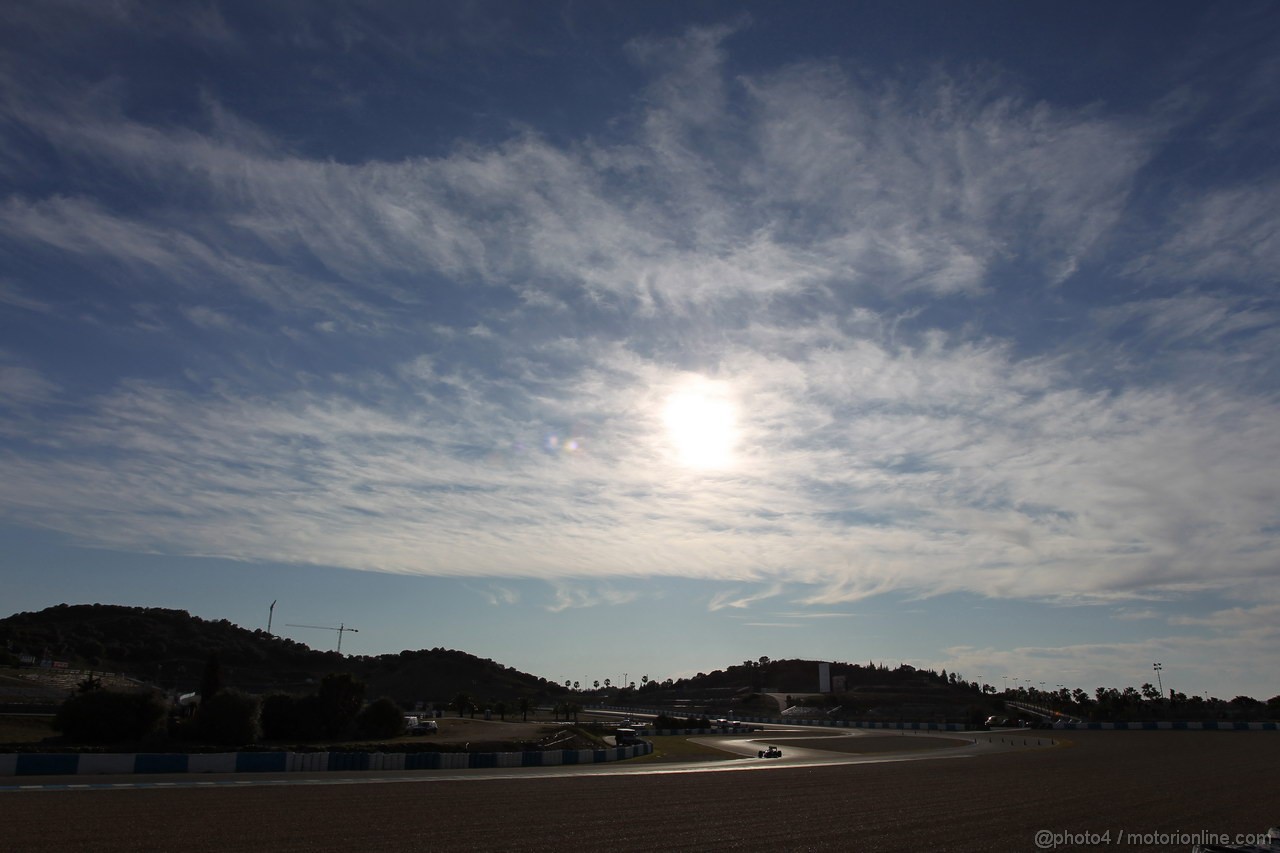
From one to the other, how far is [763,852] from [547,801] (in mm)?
13502

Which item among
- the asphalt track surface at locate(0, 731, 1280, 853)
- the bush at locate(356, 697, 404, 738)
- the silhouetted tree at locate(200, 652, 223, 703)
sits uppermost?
the silhouetted tree at locate(200, 652, 223, 703)

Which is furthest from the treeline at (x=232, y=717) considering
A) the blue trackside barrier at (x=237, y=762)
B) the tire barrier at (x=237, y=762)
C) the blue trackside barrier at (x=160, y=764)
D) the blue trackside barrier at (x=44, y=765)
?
the blue trackside barrier at (x=44, y=765)

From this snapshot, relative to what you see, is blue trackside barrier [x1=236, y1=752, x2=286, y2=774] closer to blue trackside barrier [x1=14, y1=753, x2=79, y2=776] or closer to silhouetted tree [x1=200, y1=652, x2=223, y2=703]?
blue trackside barrier [x1=14, y1=753, x2=79, y2=776]

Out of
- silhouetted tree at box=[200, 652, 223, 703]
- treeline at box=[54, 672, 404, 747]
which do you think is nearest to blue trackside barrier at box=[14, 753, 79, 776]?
treeline at box=[54, 672, 404, 747]

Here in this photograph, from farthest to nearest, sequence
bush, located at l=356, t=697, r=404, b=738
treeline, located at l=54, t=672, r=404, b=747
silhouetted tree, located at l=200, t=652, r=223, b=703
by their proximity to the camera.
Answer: silhouetted tree, located at l=200, t=652, r=223, b=703 < bush, located at l=356, t=697, r=404, b=738 < treeline, located at l=54, t=672, r=404, b=747

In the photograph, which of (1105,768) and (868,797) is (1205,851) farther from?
(1105,768)

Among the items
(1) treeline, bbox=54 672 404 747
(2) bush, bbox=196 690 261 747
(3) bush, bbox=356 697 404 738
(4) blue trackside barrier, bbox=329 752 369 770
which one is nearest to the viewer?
(4) blue trackside barrier, bbox=329 752 369 770

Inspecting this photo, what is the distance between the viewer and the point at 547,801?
110 feet

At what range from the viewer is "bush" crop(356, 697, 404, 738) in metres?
79.0

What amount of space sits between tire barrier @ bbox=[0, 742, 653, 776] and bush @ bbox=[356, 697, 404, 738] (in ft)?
101

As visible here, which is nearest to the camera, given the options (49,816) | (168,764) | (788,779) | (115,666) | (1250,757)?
(49,816)

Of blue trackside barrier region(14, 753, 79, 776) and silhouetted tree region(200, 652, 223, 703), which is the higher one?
silhouetted tree region(200, 652, 223, 703)

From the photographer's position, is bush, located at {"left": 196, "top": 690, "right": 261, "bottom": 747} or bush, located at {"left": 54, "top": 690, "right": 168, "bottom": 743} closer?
bush, located at {"left": 54, "top": 690, "right": 168, "bottom": 743}

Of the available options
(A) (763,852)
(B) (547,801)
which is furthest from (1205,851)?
(B) (547,801)
